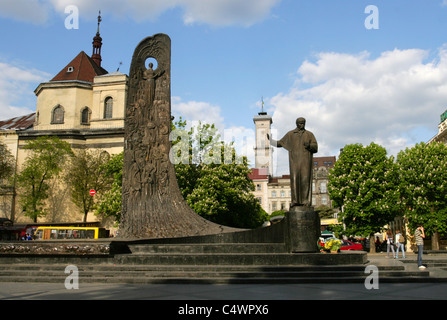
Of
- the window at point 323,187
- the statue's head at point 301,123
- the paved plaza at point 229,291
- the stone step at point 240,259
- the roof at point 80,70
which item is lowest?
the paved plaza at point 229,291

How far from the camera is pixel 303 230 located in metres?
9.45

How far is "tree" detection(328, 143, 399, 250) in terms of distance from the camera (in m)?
30.4

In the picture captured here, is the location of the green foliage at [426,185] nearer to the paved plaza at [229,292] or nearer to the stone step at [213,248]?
the stone step at [213,248]

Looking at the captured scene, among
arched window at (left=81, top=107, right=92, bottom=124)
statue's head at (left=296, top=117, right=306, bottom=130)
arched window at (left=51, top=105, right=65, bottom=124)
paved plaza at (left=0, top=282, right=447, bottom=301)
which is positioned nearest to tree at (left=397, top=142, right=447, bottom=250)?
statue's head at (left=296, top=117, right=306, bottom=130)

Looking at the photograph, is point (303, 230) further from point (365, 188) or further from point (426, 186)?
point (426, 186)

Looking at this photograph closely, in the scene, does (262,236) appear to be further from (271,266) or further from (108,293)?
(108,293)

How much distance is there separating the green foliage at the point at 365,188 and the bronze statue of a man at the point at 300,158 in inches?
878

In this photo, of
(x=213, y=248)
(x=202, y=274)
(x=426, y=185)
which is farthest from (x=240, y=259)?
(x=426, y=185)

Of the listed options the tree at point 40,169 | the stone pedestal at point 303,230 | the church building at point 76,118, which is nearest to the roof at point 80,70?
the church building at point 76,118

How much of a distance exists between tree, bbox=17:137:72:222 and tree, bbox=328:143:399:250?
28806mm

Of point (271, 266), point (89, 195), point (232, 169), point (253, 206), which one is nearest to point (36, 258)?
point (271, 266)

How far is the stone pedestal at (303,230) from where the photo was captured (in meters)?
9.38

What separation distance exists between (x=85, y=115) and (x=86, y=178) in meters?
10.7

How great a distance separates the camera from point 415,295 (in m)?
6.20
